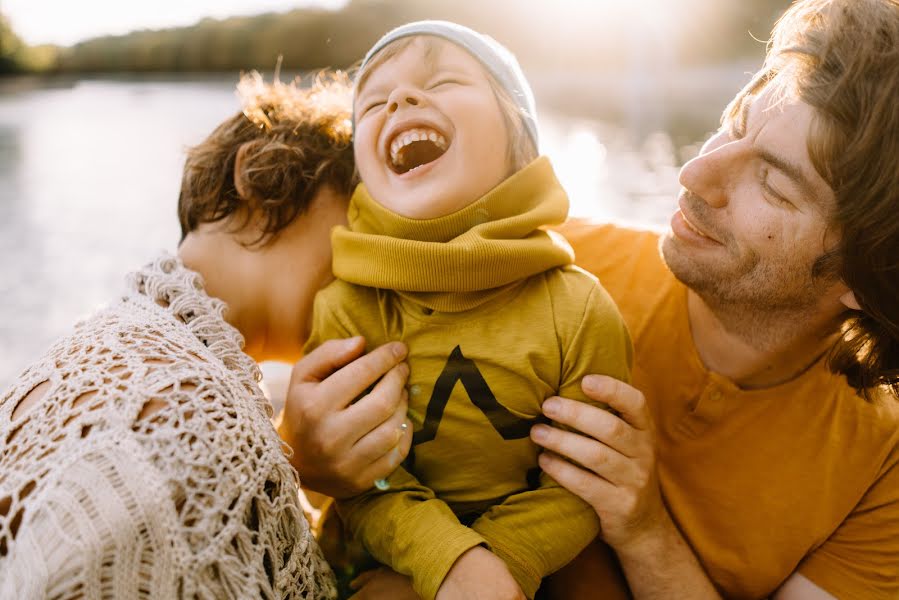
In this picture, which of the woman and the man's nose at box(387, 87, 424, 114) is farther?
the man's nose at box(387, 87, 424, 114)

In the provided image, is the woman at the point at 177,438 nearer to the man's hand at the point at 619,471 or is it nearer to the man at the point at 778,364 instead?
the man's hand at the point at 619,471

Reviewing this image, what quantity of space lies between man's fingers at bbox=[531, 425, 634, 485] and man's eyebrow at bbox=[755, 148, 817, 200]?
618 millimetres

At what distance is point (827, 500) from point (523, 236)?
33.2 inches

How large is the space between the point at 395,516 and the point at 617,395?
0.46 m

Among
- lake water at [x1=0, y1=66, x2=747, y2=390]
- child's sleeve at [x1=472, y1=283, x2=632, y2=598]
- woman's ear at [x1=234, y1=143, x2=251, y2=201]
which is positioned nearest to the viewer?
child's sleeve at [x1=472, y1=283, x2=632, y2=598]

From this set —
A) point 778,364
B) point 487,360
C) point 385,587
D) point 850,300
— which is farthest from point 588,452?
point 850,300

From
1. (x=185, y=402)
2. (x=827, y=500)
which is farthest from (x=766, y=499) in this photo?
(x=185, y=402)

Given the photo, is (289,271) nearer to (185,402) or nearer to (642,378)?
(185,402)

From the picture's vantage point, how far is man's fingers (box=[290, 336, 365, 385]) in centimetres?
120

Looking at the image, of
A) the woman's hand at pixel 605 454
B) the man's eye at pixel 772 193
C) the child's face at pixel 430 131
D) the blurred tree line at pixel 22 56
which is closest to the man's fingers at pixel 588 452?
the woman's hand at pixel 605 454

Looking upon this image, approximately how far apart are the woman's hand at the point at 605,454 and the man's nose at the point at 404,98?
636 mm

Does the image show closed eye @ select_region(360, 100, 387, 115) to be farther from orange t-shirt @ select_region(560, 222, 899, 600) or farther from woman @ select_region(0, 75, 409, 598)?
orange t-shirt @ select_region(560, 222, 899, 600)

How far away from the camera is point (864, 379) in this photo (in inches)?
50.3

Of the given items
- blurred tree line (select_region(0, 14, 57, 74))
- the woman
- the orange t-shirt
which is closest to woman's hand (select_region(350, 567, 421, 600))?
the woman
